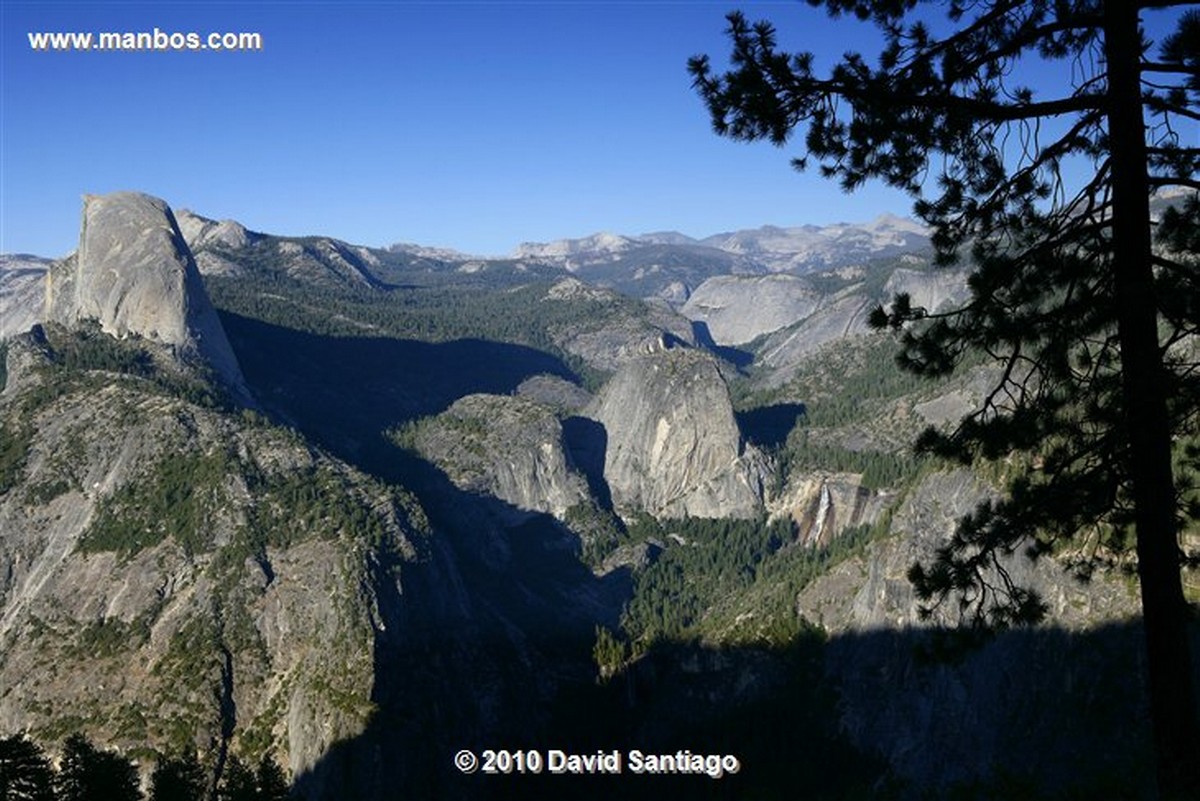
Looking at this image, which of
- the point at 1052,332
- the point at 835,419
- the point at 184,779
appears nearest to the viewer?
the point at 1052,332

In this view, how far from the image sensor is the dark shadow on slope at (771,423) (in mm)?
182000

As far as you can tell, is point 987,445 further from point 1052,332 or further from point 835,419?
point 835,419

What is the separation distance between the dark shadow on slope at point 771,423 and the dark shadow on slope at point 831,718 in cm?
8592

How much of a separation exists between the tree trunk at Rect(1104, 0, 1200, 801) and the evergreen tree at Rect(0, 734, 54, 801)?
42.4 m

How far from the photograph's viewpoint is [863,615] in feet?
292

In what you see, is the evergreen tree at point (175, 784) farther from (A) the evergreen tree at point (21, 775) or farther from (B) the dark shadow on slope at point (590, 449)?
(B) the dark shadow on slope at point (590, 449)

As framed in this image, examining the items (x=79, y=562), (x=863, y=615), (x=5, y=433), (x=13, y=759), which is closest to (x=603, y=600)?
(x=863, y=615)

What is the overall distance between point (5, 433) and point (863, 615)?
313ft

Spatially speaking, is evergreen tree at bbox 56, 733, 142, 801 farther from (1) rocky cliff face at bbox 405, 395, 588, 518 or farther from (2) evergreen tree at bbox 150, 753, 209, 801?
(1) rocky cliff face at bbox 405, 395, 588, 518

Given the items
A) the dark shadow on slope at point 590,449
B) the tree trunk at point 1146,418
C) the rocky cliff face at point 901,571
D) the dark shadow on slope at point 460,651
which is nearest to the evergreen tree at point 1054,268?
the tree trunk at point 1146,418

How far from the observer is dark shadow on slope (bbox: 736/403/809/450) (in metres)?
182

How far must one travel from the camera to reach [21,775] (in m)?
39.8

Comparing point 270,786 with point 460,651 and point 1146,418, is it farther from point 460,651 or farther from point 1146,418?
point 1146,418

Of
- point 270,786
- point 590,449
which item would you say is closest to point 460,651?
point 270,786
